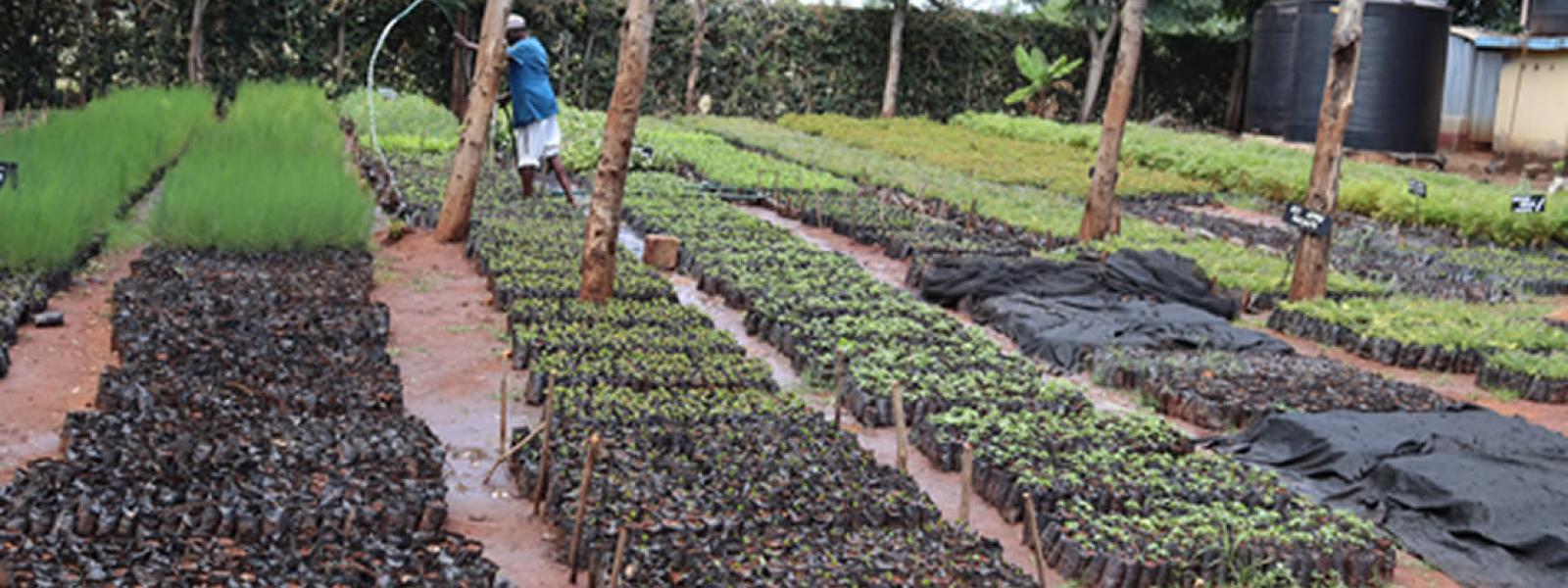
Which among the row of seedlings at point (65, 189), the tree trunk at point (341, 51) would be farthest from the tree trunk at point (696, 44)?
the row of seedlings at point (65, 189)

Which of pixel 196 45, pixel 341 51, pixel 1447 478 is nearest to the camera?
pixel 1447 478

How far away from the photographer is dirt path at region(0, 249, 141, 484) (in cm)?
628

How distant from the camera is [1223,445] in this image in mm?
→ 7426

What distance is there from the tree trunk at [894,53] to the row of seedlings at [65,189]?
15366 millimetres

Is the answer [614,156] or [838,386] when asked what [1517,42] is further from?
[838,386]

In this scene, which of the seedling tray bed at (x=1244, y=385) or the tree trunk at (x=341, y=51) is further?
the tree trunk at (x=341, y=51)

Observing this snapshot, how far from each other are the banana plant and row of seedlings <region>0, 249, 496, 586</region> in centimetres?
2303

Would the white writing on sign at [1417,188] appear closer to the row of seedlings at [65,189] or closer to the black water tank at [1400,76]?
the black water tank at [1400,76]

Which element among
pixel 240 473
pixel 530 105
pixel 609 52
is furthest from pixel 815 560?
pixel 609 52

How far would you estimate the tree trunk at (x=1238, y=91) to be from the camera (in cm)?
3057

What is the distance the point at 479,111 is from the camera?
38.1ft

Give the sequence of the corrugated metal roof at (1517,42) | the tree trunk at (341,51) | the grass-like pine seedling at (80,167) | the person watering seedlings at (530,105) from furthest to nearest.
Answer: the tree trunk at (341,51) → the corrugated metal roof at (1517,42) → the person watering seedlings at (530,105) → the grass-like pine seedling at (80,167)

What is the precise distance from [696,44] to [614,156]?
1857 cm

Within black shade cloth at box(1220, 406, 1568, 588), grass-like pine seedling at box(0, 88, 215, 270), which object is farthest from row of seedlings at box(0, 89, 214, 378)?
black shade cloth at box(1220, 406, 1568, 588)
